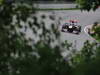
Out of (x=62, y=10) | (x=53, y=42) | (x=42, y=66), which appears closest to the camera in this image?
(x=42, y=66)

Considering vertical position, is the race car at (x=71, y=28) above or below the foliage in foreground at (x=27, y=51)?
below

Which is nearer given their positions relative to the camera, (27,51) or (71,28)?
(27,51)

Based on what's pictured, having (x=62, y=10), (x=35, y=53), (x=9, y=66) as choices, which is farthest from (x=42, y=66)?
(x=62, y=10)

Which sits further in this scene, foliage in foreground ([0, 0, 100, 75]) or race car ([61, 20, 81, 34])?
race car ([61, 20, 81, 34])

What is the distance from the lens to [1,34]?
4.41m

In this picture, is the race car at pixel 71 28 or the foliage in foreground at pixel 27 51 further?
the race car at pixel 71 28

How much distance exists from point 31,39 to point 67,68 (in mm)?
645

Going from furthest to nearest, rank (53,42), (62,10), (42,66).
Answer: (62,10) < (53,42) < (42,66)

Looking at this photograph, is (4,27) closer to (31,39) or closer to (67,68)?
(31,39)

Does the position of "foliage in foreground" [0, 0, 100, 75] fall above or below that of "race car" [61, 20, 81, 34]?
above

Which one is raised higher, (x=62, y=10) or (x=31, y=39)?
(x=31, y=39)

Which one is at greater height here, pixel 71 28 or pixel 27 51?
pixel 27 51

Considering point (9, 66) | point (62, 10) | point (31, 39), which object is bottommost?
point (62, 10)

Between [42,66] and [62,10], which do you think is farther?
[62,10]
